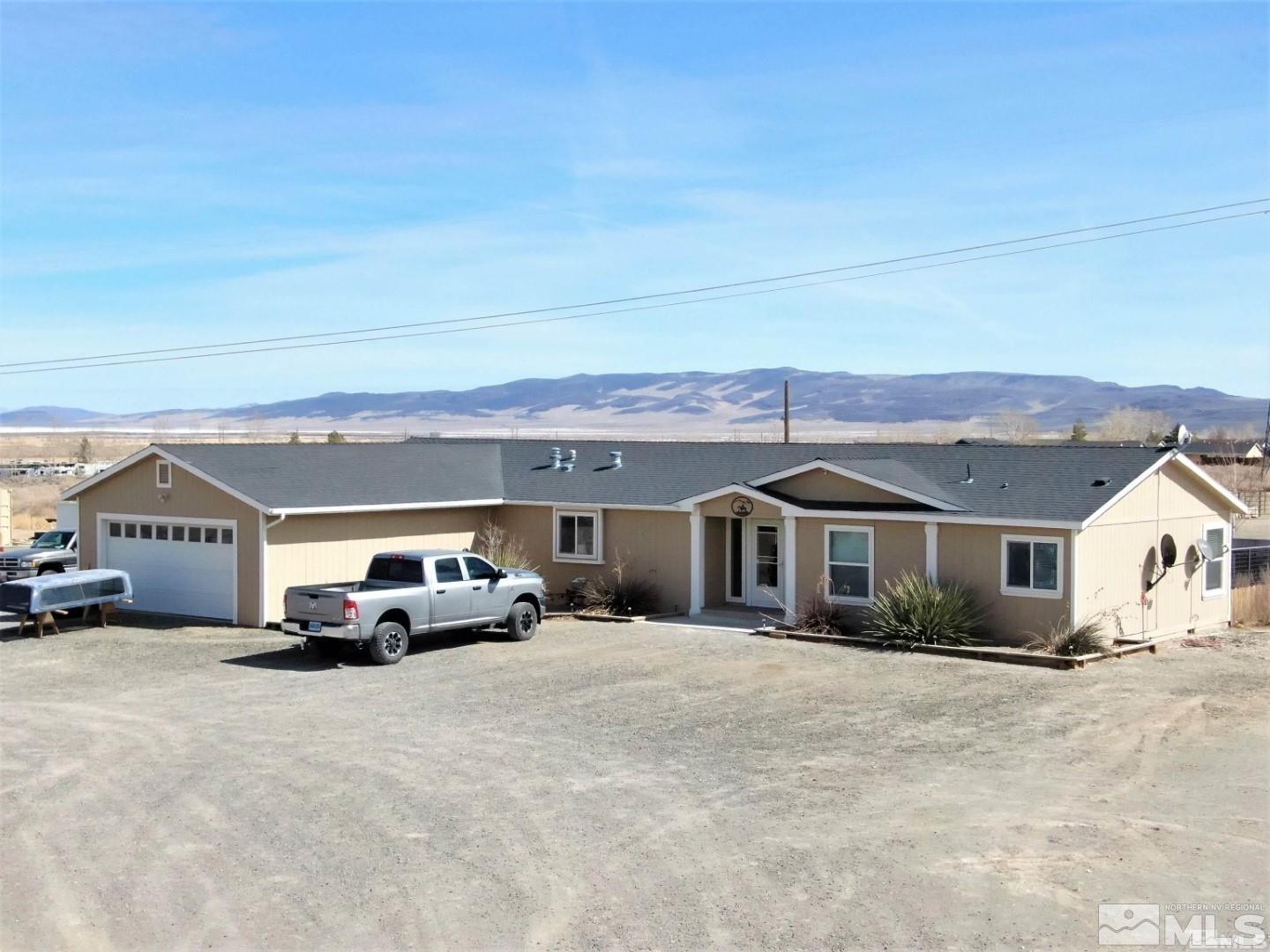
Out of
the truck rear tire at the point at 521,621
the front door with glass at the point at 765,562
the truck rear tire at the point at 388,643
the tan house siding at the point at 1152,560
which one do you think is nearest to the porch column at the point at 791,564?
the front door with glass at the point at 765,562

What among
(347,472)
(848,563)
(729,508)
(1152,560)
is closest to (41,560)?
(347,472)

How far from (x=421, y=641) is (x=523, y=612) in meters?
2.00

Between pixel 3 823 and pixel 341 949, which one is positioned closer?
pixel 341 949

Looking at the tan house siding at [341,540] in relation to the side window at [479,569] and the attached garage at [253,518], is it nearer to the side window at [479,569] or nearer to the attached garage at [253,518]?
the attached garage at [253,518]

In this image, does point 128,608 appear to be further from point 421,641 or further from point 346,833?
point 346,833

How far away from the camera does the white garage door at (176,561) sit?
26.1m

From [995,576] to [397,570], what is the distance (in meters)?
10.6

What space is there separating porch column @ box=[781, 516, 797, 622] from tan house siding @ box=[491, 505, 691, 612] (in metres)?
2.51

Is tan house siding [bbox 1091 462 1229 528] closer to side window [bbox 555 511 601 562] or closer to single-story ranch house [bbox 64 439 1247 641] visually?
single-story ranch house [bbox 64 439 1247 641]

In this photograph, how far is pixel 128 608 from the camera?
28.1m

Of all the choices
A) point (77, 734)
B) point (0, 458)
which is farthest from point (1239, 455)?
point (0, 458)

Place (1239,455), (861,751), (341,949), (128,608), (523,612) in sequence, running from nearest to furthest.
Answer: (341,949)
(861,751)
(523,612)
(128,608)
(1239,455)

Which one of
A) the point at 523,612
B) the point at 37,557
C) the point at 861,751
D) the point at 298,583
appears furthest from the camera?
the point at 37,557

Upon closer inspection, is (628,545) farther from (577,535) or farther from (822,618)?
(822,618)
